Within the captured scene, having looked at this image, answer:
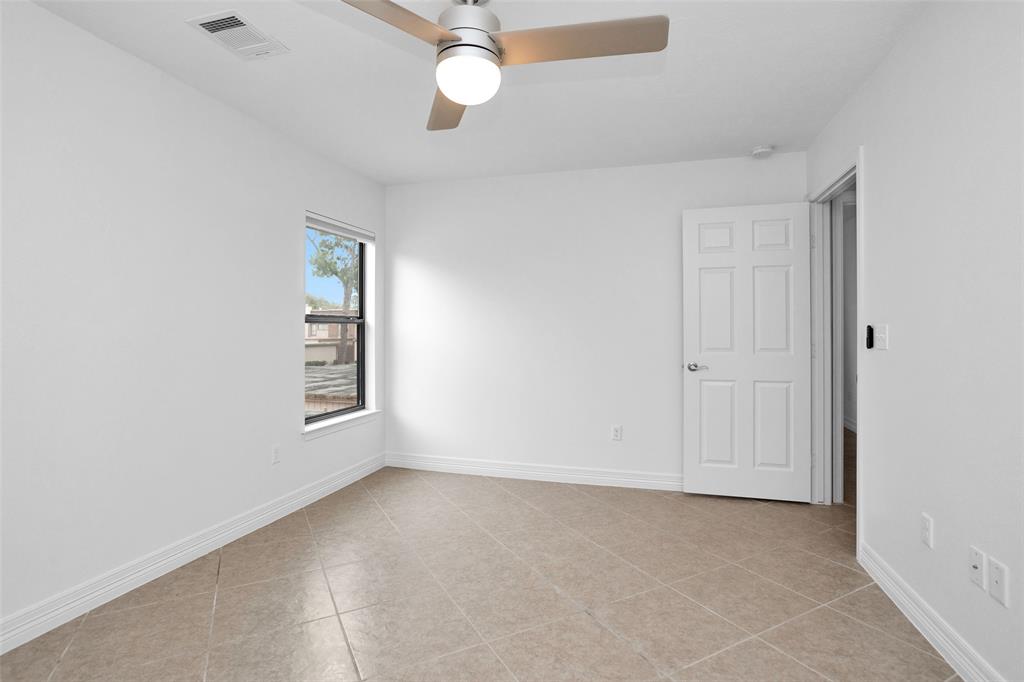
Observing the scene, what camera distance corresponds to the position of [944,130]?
193 centimetres

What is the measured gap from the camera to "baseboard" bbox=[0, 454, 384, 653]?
2.03m

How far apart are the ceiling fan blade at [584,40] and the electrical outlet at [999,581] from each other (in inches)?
75.7

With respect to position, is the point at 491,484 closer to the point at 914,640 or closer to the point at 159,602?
the point at 159,602

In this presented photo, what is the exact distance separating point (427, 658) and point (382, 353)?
9.94 feet

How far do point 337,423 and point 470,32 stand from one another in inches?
120

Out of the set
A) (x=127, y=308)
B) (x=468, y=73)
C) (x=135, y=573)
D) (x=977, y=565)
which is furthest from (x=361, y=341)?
(x=977, y=565)

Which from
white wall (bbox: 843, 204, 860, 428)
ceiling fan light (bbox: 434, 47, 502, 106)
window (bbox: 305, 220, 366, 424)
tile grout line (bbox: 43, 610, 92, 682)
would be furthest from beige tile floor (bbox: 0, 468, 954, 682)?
white wall (bbox: 843, 204, 860, 428)

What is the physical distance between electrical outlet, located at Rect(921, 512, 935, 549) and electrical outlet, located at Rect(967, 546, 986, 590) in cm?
23

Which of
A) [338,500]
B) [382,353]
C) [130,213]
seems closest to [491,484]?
[338,500]

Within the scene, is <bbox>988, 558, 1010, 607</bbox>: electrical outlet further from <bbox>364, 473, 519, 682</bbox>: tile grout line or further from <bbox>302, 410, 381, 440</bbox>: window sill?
<bbox>302, 410, 381, 440</bbox>: window sill

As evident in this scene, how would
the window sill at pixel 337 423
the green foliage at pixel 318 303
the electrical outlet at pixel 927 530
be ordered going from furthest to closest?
the green foliage at pixel 318 303, the window sill at pixel 337 423, the electrical outlet at pixel 927 530

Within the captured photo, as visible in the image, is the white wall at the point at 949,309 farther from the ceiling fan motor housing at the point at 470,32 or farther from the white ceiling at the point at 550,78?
the ceiling fan motor housing at the point at 470,32

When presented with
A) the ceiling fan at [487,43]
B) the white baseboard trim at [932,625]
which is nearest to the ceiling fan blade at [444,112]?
the ceiling fan at [487,43]

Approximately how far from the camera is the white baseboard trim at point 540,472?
400 cm
